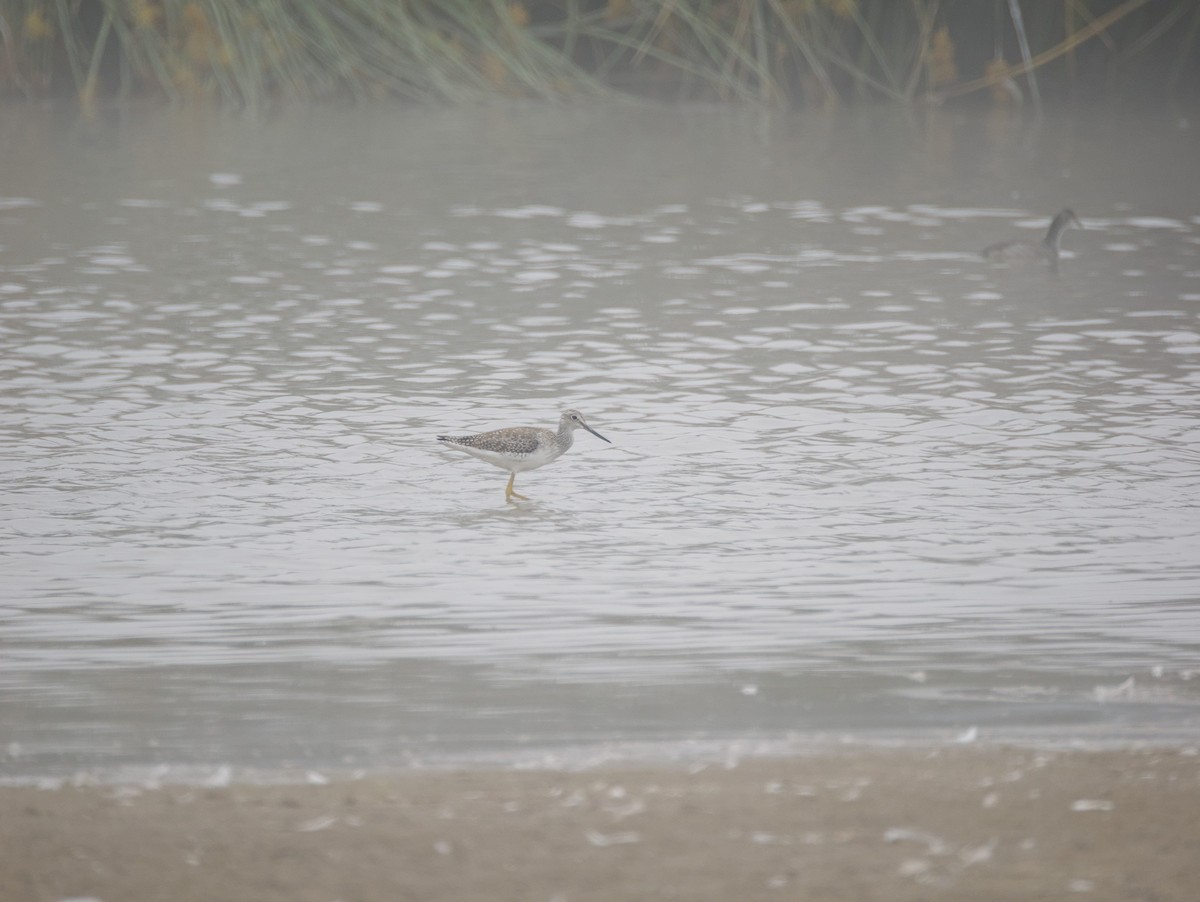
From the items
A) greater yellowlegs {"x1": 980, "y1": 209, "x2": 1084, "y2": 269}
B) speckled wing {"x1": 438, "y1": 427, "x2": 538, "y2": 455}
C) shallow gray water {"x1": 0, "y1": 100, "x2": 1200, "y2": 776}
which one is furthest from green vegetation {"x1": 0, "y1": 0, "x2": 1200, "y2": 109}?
speckled wing {"x1": 438, "y1": 427, "x2": 538, "y2": 455}

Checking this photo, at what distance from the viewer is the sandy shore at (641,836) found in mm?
4363

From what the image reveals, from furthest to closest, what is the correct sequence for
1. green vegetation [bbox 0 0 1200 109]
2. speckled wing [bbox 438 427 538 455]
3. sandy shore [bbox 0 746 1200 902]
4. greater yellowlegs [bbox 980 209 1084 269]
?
green vegetation [bbox 0 0 1200 109] → greater yellowlegs [bbox 980 209 1084 269] → speckled wing [bbox 438 427 538 455] → sandy shore [bbox 0 746 1200 902]

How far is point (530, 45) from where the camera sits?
24094 mm

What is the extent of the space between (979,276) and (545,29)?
11269 millimetres

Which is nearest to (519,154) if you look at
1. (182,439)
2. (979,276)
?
(979,276)

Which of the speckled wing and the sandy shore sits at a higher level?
the sandy shore

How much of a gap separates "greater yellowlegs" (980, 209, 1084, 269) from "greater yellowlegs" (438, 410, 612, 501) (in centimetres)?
694

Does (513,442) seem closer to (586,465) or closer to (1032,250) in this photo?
(586,465)

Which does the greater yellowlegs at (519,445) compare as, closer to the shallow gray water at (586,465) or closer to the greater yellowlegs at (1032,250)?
the shallow gray water at (586,465)

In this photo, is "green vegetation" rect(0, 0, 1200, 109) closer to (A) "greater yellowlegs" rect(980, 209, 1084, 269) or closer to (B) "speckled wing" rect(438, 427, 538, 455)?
(A) "greater yellowlegs" rect(980, 209, 1084, 269)

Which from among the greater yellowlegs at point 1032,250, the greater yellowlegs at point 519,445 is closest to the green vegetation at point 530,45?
the greater yellowlegs at point 1032,250

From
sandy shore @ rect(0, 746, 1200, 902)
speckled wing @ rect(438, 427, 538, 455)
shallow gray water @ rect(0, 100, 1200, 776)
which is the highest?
sandy shore @ rect(0, 746, 1200, 902)

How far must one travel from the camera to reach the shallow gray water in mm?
6160

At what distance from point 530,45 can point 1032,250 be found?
10.7 metres
